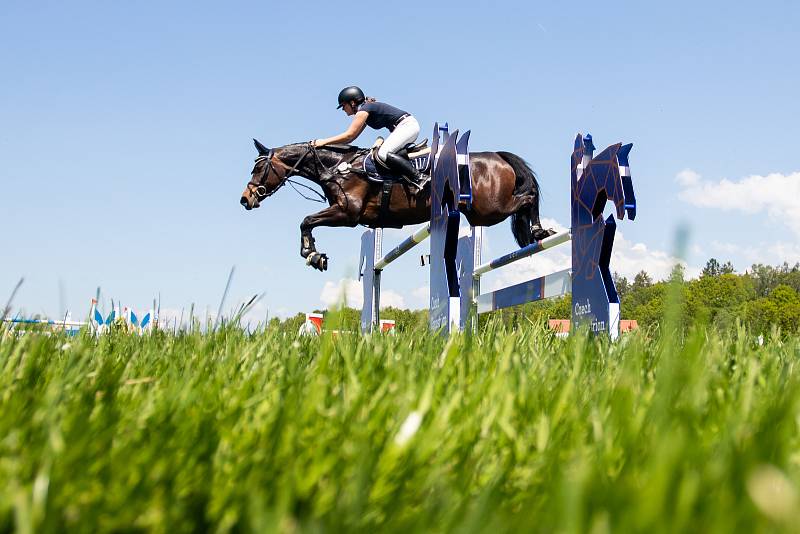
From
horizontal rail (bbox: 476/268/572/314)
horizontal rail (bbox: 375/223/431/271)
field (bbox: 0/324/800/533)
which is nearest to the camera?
field (bbox: 0/324/800/533)

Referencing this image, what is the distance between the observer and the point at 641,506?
0.59m

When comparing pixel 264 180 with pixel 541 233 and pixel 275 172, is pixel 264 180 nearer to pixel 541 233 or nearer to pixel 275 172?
pixel 275 172

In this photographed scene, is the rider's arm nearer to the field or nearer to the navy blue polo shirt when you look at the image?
the navy blue polo shirt

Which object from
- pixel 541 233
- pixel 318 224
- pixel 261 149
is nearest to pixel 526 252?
pixel 541 233

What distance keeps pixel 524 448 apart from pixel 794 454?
37 cm

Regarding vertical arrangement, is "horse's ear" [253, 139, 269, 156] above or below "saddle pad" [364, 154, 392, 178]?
above

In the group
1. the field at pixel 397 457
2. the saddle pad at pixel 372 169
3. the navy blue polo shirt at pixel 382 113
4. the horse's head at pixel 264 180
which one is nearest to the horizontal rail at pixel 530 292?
the saddle pad at pixel 372 169

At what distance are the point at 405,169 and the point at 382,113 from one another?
A: 751 millimetres

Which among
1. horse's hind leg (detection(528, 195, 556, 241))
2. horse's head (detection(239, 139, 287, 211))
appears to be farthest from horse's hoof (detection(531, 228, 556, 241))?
horse's head (detection(239, 139, 287, 211))

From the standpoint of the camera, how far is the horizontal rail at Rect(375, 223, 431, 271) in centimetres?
827

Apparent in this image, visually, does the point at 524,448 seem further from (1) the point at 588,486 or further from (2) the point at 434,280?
(2) the point at 434,280

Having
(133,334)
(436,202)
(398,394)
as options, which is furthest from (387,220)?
(398,394)

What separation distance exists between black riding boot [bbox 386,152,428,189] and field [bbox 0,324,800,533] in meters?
7.42

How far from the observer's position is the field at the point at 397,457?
67 cm
